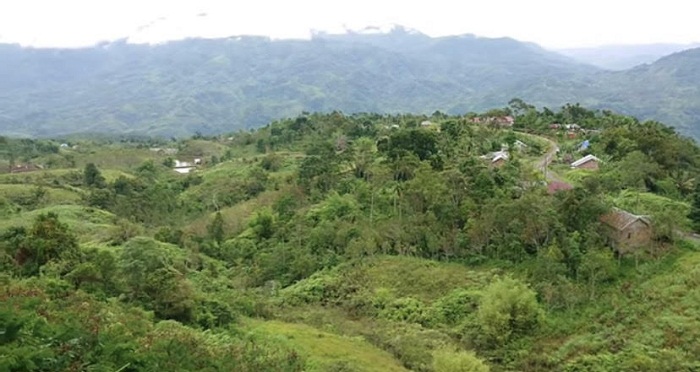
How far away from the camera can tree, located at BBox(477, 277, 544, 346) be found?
21969 mm

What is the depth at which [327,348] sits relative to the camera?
20.6m

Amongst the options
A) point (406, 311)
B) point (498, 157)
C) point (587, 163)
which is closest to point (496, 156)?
point (498, 157)

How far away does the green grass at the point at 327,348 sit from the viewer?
18.7m

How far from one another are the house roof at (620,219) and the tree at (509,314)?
15.5 feet

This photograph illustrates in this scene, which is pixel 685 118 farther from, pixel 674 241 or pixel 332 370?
pixel 332 370

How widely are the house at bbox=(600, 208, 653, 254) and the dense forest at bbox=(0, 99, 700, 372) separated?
9cm

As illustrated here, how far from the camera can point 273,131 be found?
7069 cm

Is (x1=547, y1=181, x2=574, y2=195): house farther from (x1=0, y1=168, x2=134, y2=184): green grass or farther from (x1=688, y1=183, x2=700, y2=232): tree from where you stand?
(x1=0, y1=168, x2=134, y2=184): green grass

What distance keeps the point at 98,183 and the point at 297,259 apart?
102ft

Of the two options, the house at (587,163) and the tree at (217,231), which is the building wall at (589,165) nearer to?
the house at (587,163)

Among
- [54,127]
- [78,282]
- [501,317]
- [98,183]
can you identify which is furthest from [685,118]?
[54,127]

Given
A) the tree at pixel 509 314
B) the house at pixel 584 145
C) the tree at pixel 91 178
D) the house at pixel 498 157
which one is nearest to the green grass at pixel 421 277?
the tree at pixel 509 314

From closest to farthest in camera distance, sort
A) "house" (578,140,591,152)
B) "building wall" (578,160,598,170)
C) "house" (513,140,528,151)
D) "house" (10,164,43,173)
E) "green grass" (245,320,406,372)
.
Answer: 1. "green grass" (245,320,406,372)
2. "building wall" (578,160,598,170)
3. "house" (578,140,591,152)
4. "house" (513,140,528,151)
5. "house" (10,164,43,173)

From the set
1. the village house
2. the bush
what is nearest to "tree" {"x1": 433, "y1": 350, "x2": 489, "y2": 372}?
the bush
